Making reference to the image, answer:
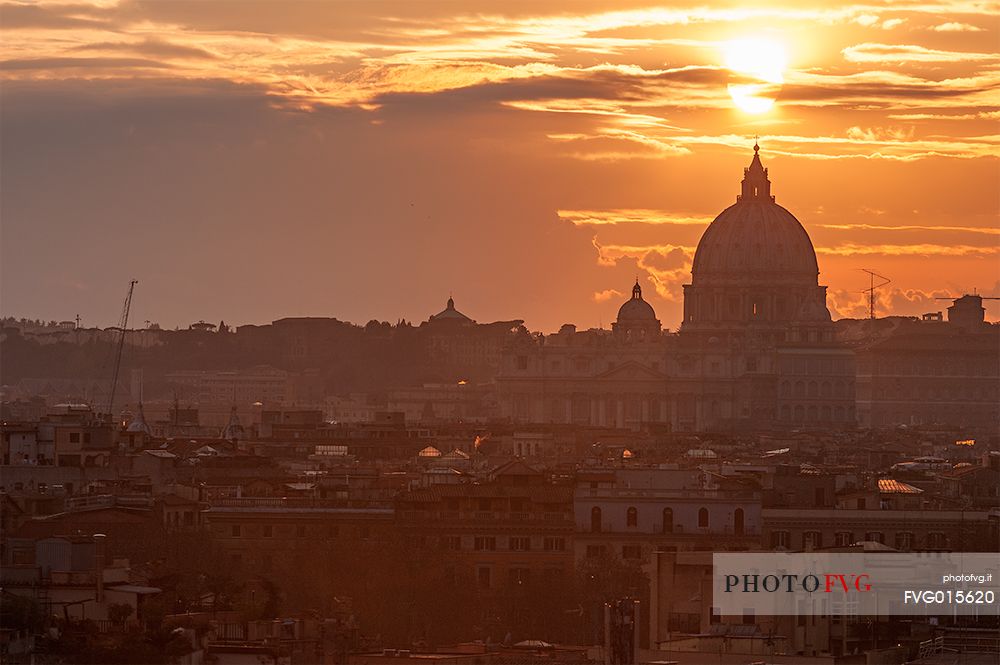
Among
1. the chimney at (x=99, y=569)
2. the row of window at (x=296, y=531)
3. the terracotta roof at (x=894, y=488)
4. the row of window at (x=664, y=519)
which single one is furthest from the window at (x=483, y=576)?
the terracotta roof at (x=894, y=488)

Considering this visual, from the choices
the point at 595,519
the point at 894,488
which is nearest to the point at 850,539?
the point at 595,519

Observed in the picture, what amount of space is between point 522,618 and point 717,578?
886 centimetres

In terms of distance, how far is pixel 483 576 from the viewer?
5119cm

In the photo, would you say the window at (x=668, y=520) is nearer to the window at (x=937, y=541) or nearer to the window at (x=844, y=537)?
the window at (x=844, y=537)

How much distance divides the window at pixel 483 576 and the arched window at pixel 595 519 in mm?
2831

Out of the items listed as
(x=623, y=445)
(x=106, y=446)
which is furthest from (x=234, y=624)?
(x=623, y=445)

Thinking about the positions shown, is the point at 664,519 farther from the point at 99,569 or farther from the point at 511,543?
the point at 99,569

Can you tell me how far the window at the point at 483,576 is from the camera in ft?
164

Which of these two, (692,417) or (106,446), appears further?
(692,417)

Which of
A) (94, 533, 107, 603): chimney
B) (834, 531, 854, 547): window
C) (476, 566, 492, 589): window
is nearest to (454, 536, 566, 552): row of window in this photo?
(476, 566, 492, 589): window

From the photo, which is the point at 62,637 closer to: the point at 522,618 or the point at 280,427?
the point at 522,618

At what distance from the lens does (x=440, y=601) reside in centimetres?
4534

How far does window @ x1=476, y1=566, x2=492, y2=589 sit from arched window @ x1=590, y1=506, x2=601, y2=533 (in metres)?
2.83

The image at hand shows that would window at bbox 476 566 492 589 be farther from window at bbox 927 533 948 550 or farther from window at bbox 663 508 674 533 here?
window at bbox 927 533 948 550
